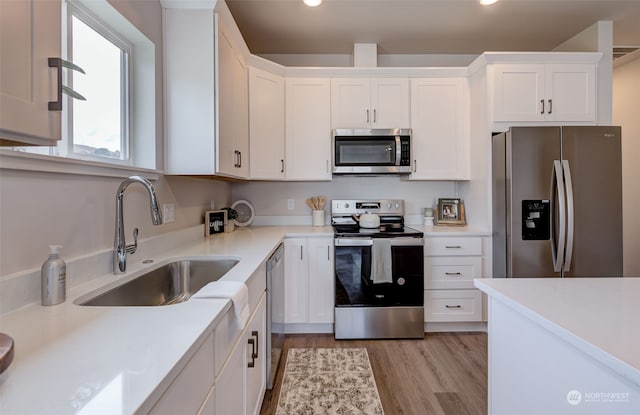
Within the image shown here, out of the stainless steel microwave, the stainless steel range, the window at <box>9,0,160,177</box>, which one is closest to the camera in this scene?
the window at <box>9,0,160,177</box>

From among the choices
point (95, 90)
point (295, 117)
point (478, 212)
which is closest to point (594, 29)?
point (478, 212)

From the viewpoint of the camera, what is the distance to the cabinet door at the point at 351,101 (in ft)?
9.50

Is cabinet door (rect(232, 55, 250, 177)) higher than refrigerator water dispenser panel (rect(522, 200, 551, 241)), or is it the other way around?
cabinet door (rect(232, 55, 250, 177))

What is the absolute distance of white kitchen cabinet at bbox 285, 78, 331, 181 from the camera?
2896mm

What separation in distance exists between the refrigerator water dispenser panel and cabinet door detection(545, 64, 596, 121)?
2.83ft

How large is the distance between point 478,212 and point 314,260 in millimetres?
1531

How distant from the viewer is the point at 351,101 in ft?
9.52

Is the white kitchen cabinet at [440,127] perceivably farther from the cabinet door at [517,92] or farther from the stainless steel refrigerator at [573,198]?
the stainless steel refrigerator at [573,198]

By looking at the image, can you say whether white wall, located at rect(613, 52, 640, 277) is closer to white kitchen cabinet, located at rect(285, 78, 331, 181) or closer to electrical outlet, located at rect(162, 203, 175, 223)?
white kitchen cabinet, located at rect(285, 78, 331, 181)

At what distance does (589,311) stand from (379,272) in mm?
1697

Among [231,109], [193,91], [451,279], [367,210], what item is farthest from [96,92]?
[451,279]

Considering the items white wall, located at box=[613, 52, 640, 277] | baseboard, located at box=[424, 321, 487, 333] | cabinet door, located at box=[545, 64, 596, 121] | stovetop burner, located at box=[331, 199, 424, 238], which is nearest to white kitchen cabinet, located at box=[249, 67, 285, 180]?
stovetop burner, located at box=[331, 199, 424, 238]

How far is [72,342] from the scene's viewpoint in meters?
0.71

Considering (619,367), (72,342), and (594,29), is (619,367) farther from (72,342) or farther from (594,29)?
(594,29)
